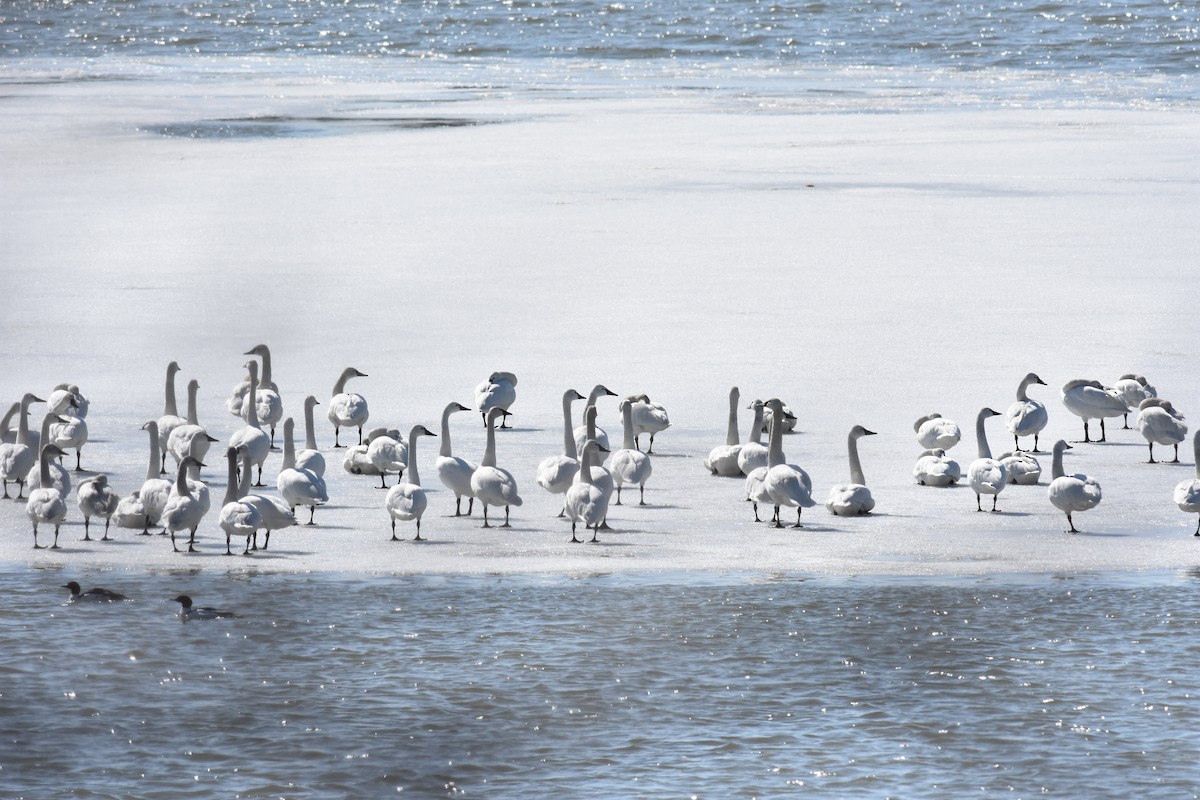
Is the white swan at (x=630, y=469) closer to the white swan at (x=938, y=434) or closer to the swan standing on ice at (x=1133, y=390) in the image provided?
the white swan at (x=938, y=434)

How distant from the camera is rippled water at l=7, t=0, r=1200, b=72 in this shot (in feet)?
189

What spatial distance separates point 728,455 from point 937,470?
4.93 ft

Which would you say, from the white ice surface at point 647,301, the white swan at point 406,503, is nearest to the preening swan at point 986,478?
the white ice surface at point 647,301

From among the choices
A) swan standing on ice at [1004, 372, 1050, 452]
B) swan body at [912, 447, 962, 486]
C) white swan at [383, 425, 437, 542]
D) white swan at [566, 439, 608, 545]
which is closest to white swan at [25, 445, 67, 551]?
white swan at [383, 425, 437, 542]

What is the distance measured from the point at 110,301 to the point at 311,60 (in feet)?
134

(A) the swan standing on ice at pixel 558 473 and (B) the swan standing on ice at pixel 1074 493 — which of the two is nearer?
(B) the swan standing on ice at pixel 1074 493

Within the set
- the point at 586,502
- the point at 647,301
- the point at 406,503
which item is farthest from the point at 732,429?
the point at 647,301

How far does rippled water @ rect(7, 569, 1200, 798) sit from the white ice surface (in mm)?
579

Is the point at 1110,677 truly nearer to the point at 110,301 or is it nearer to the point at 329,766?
the point at 329,766

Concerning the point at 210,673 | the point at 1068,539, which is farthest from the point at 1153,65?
the point at 210,673

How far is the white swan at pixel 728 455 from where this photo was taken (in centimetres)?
1340

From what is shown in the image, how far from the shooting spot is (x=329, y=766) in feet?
27.4

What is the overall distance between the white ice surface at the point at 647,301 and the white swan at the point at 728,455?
0.49 ft

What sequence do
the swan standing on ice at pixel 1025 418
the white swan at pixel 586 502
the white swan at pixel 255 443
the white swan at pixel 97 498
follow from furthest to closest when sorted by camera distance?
the swan standing on ice at pixel 1025 418
the white swan at pixel 255 443
the white swan at pixel 586 502
the white swan at pixel 97 498
